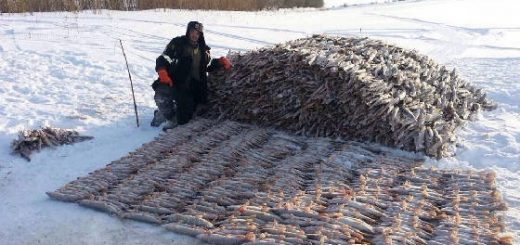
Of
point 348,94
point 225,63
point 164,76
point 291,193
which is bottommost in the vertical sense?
point 291,193

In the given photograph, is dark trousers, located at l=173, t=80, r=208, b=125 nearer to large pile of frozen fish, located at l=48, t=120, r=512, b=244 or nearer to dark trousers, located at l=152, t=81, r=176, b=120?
dark trousers, located at l=152, t=81, r=176, b=120

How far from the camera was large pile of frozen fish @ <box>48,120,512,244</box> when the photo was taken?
4852 millimetres

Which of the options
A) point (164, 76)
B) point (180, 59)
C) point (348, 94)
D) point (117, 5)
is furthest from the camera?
point (117, 5)

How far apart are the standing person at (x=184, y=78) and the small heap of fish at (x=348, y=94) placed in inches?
8.5

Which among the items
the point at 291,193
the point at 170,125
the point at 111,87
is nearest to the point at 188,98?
the point at 170,125

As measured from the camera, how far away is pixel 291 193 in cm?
567

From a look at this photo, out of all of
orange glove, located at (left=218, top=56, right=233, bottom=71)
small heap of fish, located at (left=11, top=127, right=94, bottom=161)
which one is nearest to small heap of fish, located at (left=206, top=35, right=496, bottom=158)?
orange glove, located at (left=218, top=56, right=233, bottom=71)

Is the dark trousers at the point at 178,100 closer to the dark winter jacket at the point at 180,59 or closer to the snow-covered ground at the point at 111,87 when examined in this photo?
the dark winter jacket at the point at 180,59

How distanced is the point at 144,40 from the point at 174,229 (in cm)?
1129

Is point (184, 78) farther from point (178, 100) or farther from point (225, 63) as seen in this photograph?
point (225, 63)

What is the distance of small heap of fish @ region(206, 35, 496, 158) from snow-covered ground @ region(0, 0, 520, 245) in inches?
20.8

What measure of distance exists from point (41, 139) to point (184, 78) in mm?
2295

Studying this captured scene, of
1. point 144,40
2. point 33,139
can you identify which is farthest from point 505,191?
point 144,40

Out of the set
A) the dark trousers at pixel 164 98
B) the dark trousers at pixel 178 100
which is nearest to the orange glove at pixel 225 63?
the dark trousers at pixel 178 100
